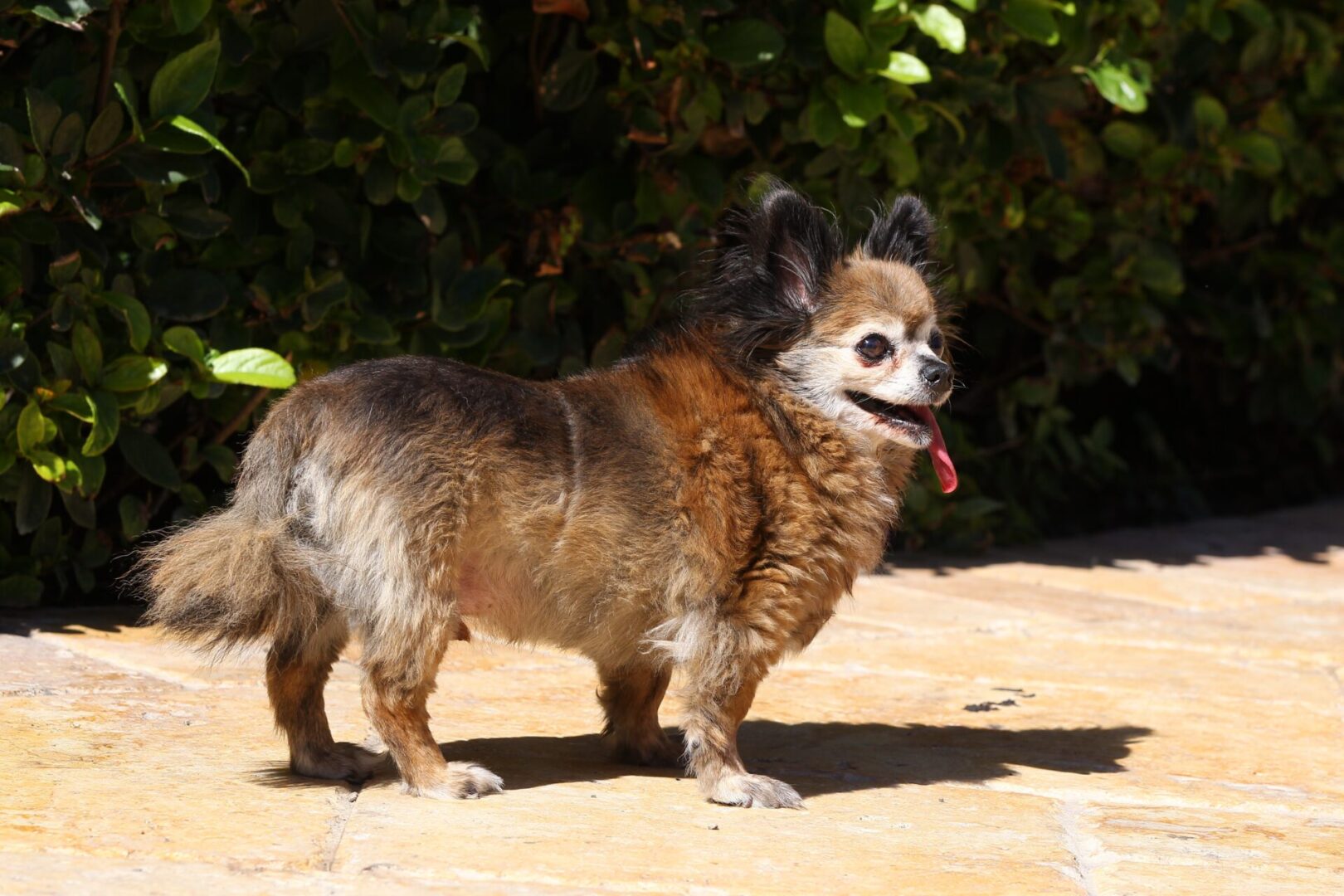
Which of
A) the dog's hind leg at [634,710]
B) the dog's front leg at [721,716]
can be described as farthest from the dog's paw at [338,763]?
the dog's front leg at [721,716]

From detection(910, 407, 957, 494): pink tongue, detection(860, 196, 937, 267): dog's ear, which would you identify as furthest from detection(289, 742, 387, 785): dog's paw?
detection(860, 196, 937, 267): dog's ear

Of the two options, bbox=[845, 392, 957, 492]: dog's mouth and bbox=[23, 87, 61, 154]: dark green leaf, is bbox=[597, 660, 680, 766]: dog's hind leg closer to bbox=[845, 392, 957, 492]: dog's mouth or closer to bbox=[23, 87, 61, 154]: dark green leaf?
bbox=[845, 392, 957, 492]: dog's mouth

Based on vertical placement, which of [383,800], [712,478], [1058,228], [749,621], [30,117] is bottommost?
[383,800]

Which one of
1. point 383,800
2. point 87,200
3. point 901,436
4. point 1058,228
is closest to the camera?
point 383,800

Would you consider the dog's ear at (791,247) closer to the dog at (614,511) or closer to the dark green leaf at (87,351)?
the dog at (614,511)

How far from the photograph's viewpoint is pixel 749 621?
3531 millimetres

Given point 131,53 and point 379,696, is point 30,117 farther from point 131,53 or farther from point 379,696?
point 379,696

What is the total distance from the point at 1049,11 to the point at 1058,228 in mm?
1369

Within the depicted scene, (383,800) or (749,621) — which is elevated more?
(749,621)

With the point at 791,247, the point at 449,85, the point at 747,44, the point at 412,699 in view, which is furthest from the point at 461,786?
the point at 747,44

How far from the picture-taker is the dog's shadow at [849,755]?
11.8 feet

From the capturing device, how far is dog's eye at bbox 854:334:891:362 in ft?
12.5

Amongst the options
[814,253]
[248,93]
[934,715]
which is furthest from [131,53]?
[934,715]

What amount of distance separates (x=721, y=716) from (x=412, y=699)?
2.29 feet
